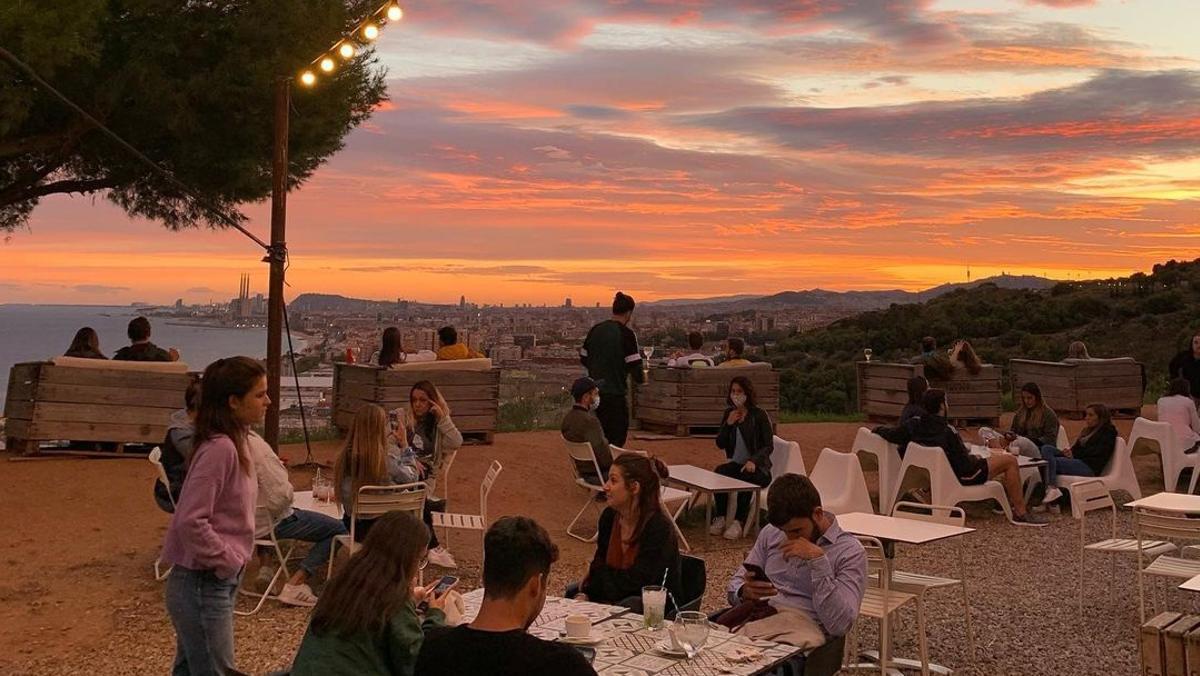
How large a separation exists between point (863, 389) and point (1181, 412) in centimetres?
582

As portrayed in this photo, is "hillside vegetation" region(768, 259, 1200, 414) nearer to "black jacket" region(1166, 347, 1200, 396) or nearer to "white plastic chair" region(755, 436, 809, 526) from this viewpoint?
"black jacket" region(1166, 347, 1200, 396)

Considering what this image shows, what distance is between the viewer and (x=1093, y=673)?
6.25m

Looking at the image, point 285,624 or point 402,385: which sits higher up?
point 402,385

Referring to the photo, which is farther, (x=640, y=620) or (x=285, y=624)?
(x=285, y=624)

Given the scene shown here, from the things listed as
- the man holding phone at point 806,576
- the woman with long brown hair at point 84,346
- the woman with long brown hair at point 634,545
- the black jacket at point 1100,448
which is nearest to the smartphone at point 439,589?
the woman with long brown hair at point 634,545

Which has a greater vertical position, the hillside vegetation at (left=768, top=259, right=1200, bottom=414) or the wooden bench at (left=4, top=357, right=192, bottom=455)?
the hillside vegetation at (left=768, top=259, right=1200, bottom=414)

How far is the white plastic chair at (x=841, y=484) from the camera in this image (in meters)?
8.92

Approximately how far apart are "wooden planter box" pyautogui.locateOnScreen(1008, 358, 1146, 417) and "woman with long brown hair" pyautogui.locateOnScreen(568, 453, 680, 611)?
13813mm

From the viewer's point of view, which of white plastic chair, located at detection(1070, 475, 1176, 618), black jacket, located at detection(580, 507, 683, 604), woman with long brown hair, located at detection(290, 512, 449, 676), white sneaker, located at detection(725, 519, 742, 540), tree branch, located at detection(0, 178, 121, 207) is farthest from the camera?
tree branch, located at detection(0, 178, 121, 207)

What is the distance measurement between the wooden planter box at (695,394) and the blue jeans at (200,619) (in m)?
11.7

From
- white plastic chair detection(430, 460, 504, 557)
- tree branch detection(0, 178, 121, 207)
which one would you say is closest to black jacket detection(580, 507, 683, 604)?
white plastic chair detection(430, 460, 504, 557)

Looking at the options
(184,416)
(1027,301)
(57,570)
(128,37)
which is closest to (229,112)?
(128,37)

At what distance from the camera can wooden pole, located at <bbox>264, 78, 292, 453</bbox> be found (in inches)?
440

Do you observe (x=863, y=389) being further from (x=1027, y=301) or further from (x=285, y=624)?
(x=1027, y=301)
